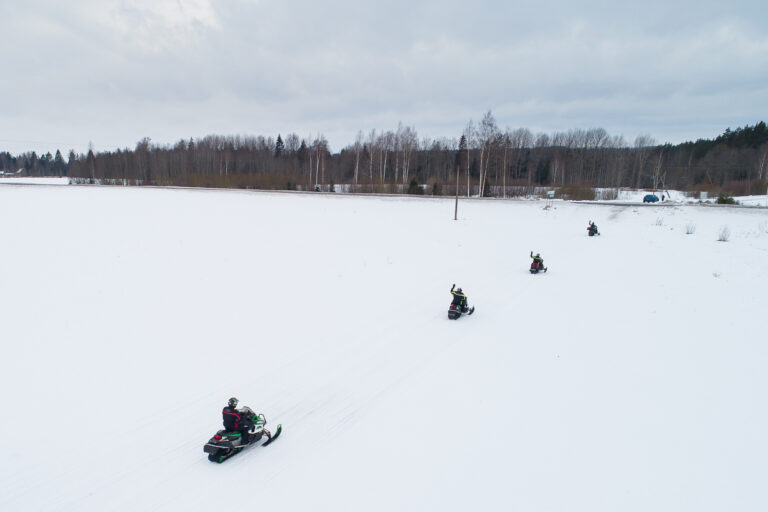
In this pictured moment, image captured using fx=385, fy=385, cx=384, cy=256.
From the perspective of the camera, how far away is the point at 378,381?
8.05 m

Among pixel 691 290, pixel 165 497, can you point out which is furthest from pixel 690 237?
pixel 165 497

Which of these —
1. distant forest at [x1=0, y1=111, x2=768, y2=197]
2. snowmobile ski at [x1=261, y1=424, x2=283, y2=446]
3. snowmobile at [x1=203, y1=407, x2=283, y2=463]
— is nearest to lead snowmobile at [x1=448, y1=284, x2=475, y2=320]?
snowmobile ski at [x1=261, y1=424, x2=283, y2=446]

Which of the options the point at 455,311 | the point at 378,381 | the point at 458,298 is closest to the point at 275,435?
the point at 378,381

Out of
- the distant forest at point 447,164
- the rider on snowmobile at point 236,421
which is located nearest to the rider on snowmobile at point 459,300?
the rider on snowmobile at point 236,421

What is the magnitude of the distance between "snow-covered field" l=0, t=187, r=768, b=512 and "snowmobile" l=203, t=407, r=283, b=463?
0.17 meters

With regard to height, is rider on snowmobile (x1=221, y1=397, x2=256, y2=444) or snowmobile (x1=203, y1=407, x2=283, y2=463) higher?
rider on snowmobile (x1=221, y1=397, x2=256, y2=444)

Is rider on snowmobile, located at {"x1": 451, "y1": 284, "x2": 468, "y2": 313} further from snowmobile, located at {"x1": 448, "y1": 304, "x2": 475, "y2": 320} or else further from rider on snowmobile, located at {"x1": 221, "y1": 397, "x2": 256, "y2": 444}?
rider on snowmobile, located at {"x1": 221, "y1": 397, "x2": 256, "y2": 444}

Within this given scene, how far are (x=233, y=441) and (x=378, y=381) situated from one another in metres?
3.12

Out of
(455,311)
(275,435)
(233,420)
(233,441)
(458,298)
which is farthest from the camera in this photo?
(458,298)

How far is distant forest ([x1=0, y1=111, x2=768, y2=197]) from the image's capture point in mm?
63250

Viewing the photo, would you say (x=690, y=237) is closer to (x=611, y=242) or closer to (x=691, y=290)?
(x=611, y=242)

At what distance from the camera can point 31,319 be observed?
10070 mm

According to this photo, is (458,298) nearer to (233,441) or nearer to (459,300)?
(459,300)

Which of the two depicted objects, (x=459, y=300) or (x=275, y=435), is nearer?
(x=275, y=435)
